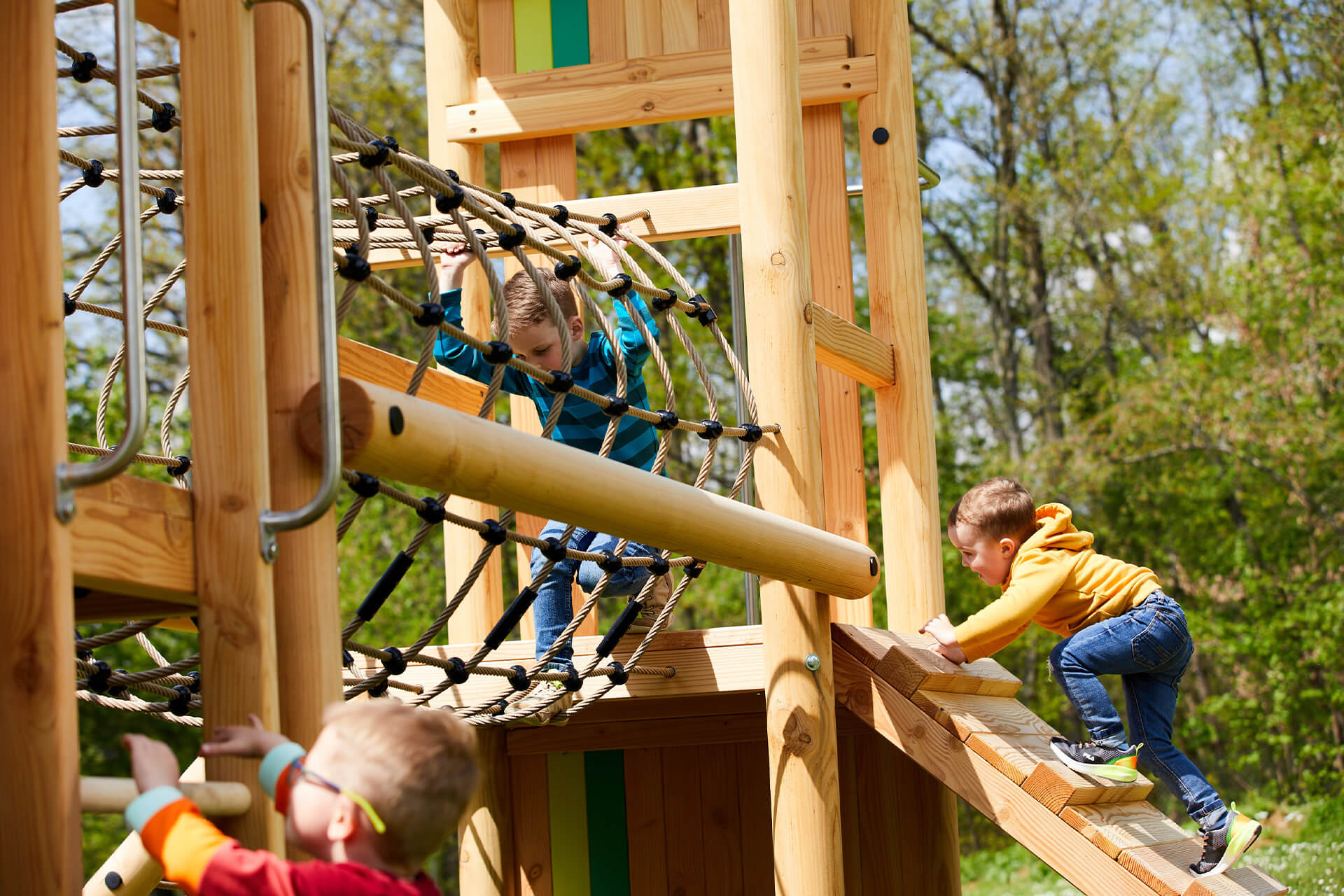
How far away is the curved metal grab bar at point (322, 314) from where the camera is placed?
1799mm

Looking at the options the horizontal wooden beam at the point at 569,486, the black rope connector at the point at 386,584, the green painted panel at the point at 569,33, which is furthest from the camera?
the green painted panel at the point at 569,33

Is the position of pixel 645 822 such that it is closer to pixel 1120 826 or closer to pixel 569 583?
pixel 569 583

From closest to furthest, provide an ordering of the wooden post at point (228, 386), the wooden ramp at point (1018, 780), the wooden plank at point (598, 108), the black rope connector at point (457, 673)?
the wooden post at point (228, 386) < the black rope connector at point (457, 673) < the wooden ramp at point (1018, 780) < the wooden plank at point (598, 108)

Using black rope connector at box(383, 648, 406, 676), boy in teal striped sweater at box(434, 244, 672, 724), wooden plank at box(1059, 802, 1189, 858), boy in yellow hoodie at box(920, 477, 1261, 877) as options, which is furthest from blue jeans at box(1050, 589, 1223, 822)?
black rope connector at box(383, 648, 406, 676)

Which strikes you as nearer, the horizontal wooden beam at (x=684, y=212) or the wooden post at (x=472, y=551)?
the wooden post at (x=472, y=551)

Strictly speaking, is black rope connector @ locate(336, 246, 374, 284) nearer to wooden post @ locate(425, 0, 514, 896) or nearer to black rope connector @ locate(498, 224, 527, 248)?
black rope connector @ locate(498, 224, 527, 248)

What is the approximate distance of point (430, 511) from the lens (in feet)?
7.79

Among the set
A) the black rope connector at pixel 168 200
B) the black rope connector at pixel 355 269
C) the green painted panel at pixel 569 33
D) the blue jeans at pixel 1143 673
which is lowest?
the blue jeans at pixel 1143 673

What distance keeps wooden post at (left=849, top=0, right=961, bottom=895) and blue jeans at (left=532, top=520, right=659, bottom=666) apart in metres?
0.98

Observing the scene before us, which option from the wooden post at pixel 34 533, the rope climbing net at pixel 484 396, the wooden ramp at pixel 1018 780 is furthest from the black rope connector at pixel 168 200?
the wooden ramp at pixel 1018 780

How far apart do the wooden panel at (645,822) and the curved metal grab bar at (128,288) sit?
292 cm

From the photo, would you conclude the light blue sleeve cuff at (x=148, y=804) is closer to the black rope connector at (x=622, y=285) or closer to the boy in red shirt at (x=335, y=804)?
the boy in red shirt at (x=335, y=804)

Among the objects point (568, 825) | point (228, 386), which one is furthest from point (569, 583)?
point (228, 386)

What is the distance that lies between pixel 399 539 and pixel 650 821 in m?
9.52
